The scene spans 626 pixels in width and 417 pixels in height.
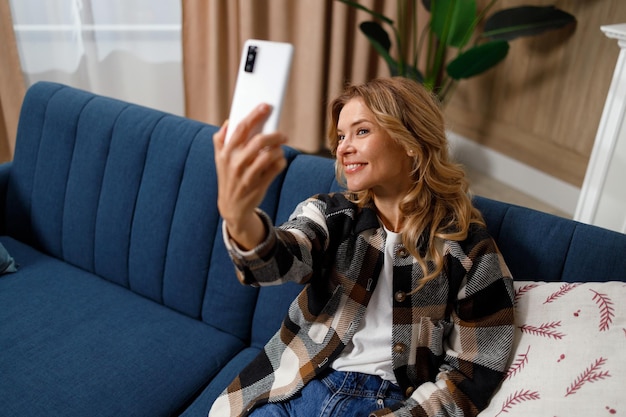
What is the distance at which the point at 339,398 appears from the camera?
3.50 ft

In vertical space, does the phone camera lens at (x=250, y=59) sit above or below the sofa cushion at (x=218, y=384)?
above

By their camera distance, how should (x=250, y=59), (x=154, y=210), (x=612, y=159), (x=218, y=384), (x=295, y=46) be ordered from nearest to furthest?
(x=250, y=59) < (x=218, y=384) < (x=154, y=210) < (x=612, y=159) < (x=295, y=46)

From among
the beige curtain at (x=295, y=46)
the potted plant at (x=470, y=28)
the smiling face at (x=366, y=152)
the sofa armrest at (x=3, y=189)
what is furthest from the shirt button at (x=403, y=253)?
the beige curtain at (x=295, y=46)

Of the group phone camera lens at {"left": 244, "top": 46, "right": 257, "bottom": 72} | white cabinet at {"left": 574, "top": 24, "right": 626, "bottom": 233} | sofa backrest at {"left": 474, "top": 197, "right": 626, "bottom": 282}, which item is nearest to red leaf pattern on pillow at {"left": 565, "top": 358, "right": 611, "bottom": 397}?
sofa backrest at {"left": 474, "top": 197, "right": 626, "bottom": 282}

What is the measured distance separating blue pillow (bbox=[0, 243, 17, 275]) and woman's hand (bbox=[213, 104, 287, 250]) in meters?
1.10

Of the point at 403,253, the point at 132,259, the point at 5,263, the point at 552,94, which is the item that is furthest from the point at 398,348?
the point at 552,94

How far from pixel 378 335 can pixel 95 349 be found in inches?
27.7

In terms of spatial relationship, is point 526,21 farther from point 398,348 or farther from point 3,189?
point 3,189

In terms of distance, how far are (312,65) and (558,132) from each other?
1281mm

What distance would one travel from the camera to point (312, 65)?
3004mm

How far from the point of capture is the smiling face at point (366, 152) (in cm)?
104

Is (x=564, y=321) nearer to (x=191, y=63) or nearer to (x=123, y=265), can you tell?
(x=123, y=265)

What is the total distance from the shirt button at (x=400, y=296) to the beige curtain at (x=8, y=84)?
221cm

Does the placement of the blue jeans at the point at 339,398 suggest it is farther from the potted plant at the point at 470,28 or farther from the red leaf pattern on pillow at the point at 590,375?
the potted plant at the point at 470,28
